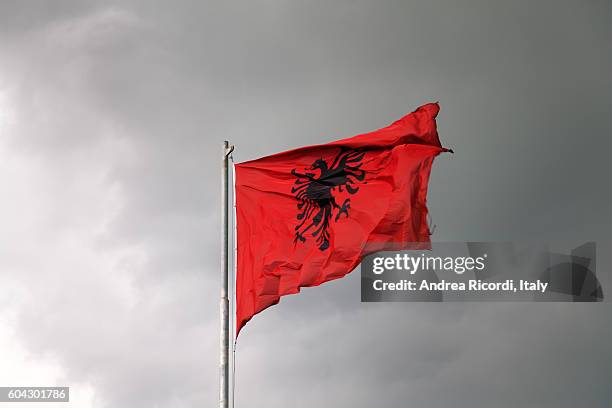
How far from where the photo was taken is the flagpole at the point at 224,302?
3791 centimetres

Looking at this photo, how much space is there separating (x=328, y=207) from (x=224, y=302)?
5448 mm

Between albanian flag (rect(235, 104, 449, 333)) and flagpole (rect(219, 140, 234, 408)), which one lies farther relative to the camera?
albanian flag (rect(235, 104, 449, 333))

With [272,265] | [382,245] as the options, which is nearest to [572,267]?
[382,245]

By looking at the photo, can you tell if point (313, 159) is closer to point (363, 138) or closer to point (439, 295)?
point (363, 138)

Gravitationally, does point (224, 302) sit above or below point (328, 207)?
below

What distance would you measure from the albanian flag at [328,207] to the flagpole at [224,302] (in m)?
0.77

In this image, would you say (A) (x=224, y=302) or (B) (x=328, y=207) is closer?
(A) (x=224, y=302)

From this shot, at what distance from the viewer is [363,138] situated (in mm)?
42094

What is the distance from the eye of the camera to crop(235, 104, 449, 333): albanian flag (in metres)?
39.8

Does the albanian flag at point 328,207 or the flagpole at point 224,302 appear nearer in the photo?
the flagpole at point 224,302

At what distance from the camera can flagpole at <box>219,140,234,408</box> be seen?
37906 millimetres

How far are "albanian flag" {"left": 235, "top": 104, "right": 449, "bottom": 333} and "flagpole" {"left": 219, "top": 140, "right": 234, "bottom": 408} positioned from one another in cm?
77

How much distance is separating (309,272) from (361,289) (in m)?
3.49

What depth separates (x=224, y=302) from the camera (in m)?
38.8
